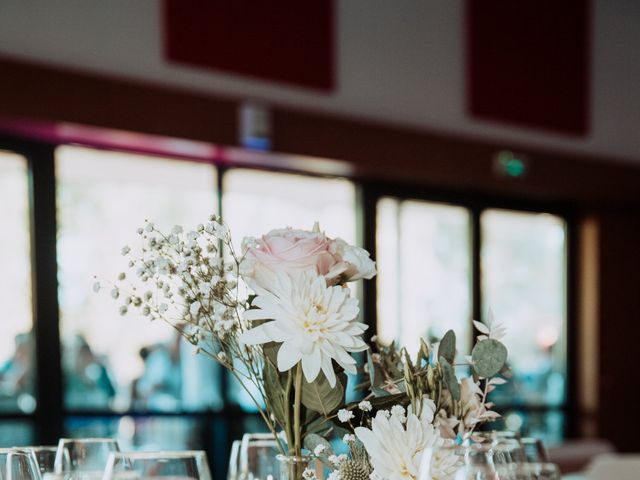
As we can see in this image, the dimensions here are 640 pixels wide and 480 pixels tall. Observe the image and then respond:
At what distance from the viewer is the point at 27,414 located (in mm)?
5039

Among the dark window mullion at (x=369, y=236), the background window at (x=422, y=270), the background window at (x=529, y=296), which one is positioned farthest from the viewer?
the background window at (x=529, y=296)

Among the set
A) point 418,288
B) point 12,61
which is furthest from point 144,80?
point 418,288

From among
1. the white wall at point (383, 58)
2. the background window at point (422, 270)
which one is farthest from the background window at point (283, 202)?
the white wall at point (383, 58)

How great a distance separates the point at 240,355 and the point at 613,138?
7.40 m

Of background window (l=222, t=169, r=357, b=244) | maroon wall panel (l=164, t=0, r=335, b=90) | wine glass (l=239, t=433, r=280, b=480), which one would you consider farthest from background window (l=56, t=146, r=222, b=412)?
wine glass (l=239, t=433, r=280, b=480)

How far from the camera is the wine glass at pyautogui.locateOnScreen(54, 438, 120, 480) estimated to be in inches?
54.0

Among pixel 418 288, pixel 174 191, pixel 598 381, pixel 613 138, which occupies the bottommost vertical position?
pixel 598 381

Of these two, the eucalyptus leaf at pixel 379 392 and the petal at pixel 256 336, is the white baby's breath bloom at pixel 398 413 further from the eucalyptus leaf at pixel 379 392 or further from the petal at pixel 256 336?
the petal at pixel 256 336

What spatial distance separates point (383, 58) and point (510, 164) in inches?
56.3

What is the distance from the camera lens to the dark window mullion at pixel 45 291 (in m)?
5.08

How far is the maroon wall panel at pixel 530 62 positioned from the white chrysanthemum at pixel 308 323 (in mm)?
6030

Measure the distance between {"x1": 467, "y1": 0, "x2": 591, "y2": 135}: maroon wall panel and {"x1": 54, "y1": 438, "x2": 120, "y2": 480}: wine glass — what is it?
5.96 meters

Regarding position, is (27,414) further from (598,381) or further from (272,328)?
(598,381)

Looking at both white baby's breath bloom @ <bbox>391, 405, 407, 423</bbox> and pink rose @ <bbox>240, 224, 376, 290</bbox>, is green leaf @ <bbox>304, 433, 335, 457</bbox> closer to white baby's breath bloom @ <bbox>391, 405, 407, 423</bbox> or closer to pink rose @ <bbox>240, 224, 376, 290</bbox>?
white baby's breath bloom @ <bbox>391, 405, 407, 423</bbox>
